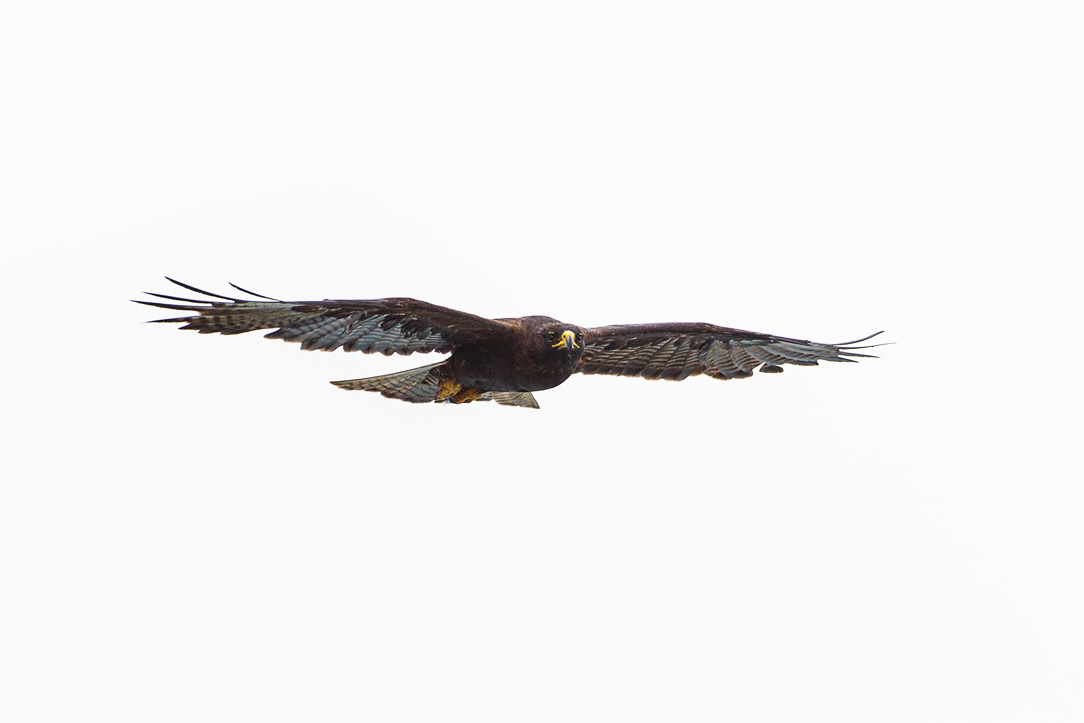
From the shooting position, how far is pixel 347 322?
A: 10.5m

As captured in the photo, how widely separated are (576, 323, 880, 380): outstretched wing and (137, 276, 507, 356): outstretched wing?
1.79 metres

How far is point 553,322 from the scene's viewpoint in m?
10.9

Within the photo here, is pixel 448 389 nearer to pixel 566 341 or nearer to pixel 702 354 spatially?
pixel 566 341

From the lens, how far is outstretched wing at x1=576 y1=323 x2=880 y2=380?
41.2 feet

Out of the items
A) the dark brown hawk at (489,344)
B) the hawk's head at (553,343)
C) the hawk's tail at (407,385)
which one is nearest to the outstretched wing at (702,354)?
the dark brown hawk at (489,344)

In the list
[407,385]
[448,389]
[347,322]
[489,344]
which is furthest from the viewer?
[407,385]

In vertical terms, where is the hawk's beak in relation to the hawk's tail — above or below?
above

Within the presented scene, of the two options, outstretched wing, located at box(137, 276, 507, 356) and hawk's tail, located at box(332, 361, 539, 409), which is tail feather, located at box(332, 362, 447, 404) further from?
outstretched wing, located at box(137, 276, 507, 356)

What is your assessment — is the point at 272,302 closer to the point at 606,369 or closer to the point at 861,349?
the point at 606,369

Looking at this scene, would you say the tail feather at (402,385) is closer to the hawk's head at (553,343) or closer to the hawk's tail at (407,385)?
the hawk's tail at (407,385)

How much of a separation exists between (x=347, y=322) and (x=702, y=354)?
403cm

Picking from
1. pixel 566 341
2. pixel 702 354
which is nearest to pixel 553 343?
pixel 566 341

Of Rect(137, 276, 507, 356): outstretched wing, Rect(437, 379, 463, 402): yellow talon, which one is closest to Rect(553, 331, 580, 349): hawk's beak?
Rect(137, 276, 507, 356): outstretched wing

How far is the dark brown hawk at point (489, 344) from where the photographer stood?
32.9ft
